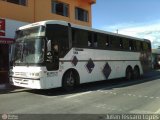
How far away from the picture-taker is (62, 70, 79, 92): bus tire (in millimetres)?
13491

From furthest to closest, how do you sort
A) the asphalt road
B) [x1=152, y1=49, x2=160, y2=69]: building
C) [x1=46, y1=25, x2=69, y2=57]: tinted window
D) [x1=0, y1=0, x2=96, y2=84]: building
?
→ [x1=152, y1=49, x2=160, y2=69]: building, [x1=0, y1=0, x2=96, y2=84]: building, [x1=46, y1=25, x2=69, y2=57]: tinted window, the asphalt road

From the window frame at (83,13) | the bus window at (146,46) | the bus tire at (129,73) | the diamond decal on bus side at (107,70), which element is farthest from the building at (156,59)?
the diamond decal on bus side at (107,70)

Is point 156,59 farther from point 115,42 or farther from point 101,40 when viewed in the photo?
point 101,40

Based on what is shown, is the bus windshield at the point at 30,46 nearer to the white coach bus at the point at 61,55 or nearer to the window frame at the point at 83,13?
the white coach bus at the point at 61,55

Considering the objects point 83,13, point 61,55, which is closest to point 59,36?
point 61,55

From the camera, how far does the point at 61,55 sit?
13.2 meters

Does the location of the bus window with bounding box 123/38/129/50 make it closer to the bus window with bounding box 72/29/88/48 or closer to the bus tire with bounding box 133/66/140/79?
the bus tire with bounding box 133/66/140/79

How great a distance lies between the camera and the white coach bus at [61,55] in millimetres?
12289

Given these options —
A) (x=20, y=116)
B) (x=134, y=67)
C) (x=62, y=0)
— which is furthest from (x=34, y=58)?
(x=62, y=0)

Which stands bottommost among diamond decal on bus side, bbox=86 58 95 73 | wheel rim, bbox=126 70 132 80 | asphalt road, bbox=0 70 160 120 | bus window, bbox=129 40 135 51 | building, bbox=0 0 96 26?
asphalt road, bbox=0 70 160 120

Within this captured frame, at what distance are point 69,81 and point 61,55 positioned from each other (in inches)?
57.7

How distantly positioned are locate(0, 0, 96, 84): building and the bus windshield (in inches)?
125

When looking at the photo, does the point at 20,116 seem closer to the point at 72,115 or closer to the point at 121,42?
the point at 72,115

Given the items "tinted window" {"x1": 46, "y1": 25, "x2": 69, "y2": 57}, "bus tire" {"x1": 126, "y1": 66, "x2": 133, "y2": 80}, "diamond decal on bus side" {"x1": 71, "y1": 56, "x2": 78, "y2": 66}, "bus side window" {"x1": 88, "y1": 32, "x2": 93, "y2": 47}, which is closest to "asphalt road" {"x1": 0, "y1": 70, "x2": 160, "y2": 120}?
"diamond decal on bus side" {"x1": 71, "y1": 56, "x2": 78, "y2": 66}
